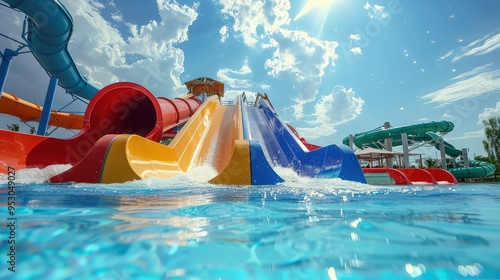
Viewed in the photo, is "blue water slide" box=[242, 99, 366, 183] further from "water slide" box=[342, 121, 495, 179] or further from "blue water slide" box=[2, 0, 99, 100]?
"water slide" box=[342, 121, 495, 179]

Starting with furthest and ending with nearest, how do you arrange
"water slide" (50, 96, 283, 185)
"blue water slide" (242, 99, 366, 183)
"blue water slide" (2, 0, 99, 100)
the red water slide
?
"blue water slide" (2, 0, 99, 100)
the red water slide
"blue water slide" (242, 99, 366, 183)
"water slide" (50, 96, 283, 185)

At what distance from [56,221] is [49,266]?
0.66 m

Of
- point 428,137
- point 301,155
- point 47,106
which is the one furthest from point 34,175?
point 428,137

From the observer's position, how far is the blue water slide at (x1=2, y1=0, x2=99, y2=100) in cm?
720

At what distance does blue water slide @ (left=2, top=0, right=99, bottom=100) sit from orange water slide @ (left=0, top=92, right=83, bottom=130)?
2.12 metres

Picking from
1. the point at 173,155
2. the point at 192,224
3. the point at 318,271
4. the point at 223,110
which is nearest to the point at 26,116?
the point at 223,110

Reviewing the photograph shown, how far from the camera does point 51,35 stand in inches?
328

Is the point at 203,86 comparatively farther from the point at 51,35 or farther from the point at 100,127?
the point at 100,127

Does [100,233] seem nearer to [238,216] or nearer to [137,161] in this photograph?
[238,216]

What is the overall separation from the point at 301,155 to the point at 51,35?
909 centimetres

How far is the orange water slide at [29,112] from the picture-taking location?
11519 mm

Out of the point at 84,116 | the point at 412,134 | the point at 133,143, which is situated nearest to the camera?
the point at 133,143

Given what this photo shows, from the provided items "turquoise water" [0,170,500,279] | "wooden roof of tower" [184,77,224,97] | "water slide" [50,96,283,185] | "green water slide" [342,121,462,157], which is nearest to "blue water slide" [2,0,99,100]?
"water slide" [50,96,283,185]

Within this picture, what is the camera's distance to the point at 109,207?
183 cm
